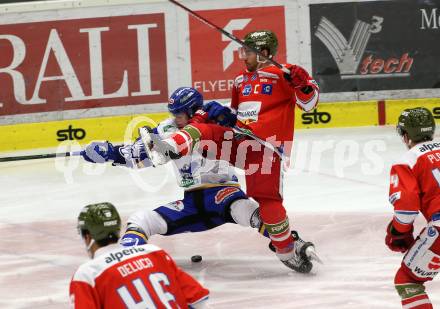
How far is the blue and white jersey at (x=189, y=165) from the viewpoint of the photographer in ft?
19.2

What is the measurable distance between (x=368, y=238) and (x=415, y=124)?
2.26 m

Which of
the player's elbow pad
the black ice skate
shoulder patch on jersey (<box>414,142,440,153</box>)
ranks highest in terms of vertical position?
the player's elbow pad

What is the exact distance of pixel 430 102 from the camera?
10344 mm

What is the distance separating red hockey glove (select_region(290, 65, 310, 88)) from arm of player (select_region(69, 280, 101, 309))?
2.76 m

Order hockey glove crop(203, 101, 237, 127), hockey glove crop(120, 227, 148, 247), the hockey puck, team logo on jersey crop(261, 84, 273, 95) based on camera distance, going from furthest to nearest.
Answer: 1. the hockey puck
2. team logo on jersey crop(261, 84, 273, 95)
3. hockey glove crop(203, 101, 237, 127)
4. hockey glove crop(120, 227, 148, 247)

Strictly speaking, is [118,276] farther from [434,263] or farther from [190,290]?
[434,263]

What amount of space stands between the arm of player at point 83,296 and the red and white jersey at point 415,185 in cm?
146

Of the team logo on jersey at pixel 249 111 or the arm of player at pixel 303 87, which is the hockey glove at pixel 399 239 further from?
the team logo on jersey at pixel 249 111

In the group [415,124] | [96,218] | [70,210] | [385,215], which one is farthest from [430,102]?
[96,218]

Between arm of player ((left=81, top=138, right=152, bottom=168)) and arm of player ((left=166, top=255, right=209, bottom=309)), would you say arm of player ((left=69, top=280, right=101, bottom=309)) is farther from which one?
arm of player ((left=81, top=138, right=152, bottom=168))

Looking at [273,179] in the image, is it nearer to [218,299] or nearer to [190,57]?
[218,299]

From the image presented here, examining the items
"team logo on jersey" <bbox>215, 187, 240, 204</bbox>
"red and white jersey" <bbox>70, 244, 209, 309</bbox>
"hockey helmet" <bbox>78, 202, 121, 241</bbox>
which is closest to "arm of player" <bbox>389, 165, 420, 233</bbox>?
"red and white jersey" <bbox>70, 244, 209, 309</bbox>

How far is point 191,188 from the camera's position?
234 inches

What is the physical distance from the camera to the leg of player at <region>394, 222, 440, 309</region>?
4.25 m
